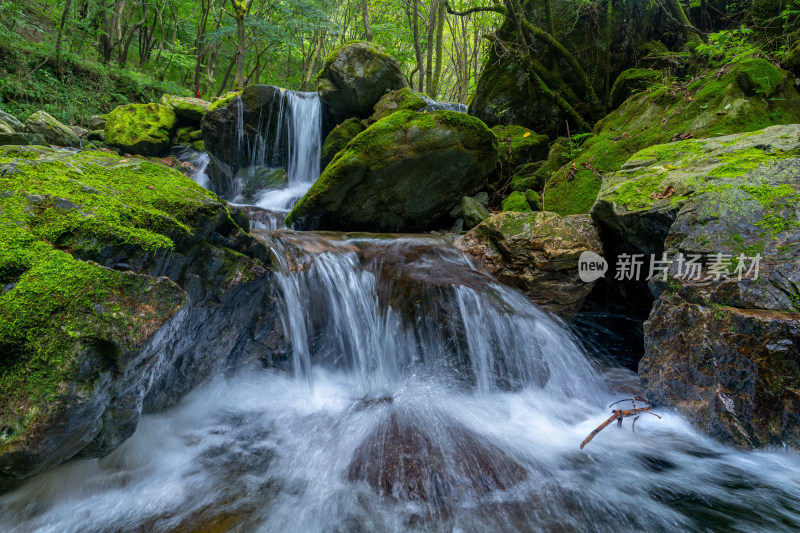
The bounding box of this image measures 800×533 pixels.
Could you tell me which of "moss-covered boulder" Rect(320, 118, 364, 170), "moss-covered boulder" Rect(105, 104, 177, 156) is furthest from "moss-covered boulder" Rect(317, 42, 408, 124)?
"moss-covered boulder" Rect(105, 104, 177, 156)

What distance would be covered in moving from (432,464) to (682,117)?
20.5 feet

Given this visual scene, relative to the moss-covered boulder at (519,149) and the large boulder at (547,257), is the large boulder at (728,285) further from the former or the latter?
the moss-covered boulder at (519,149)

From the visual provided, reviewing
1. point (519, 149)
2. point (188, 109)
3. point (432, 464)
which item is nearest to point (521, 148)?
point (519, 149)

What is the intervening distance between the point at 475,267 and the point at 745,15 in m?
7.35

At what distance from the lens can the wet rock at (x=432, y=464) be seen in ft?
8.04

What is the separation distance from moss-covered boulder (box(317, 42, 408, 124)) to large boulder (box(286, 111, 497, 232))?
5.09 m

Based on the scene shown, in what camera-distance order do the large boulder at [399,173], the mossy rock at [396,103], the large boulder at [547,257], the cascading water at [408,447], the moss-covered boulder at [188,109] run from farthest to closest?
the moss-covered boulder at [188,109]
the mossy rock at [396,103]
the large boulder at [399,173]
the large boulder at [547,257]
the cascading water at [408,447]

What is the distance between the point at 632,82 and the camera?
294 inches

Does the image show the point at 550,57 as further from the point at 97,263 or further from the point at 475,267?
the point at 97,263

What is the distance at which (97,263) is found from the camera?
222 centimetres

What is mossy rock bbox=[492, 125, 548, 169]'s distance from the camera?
793cm

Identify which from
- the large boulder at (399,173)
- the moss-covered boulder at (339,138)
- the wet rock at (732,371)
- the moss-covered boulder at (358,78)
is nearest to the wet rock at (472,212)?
the large boulder at (399,173)

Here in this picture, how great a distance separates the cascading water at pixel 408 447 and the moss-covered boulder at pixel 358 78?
7.90 m

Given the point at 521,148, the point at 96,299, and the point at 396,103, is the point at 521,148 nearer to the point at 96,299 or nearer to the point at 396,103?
the point at 396,103
